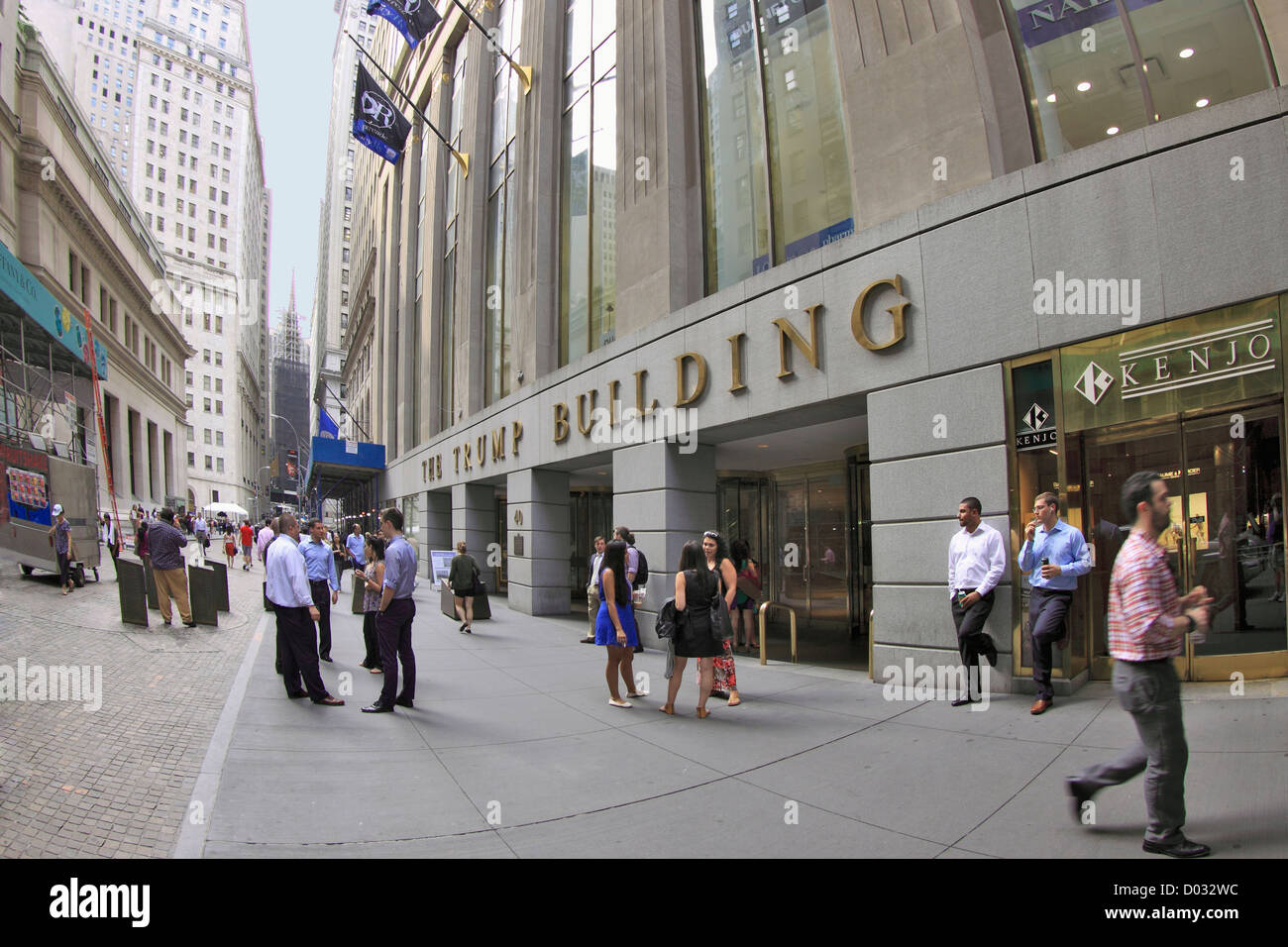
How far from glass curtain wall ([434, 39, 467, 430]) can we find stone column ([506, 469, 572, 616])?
30.7ft

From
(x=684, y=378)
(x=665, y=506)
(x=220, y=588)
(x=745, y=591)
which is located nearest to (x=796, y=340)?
(x=684, y=378)

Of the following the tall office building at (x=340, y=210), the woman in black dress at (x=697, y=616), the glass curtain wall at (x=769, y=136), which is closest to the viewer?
the woman in black dress at (x=697, y=616)

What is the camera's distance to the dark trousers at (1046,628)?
525 centimetres

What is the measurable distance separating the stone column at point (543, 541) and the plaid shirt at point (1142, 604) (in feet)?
40.1

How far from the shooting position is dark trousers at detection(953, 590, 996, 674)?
5.77 metres

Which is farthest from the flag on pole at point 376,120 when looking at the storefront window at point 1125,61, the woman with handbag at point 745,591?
the storefront window at point 1125,61

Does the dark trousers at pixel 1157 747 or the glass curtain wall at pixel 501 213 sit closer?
the dark trousers at pixel 1157 747

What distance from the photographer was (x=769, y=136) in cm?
995

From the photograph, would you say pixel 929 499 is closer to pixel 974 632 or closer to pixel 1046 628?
pixel 974 632

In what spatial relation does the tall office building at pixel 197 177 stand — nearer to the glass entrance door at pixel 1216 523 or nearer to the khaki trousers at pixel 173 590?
the khaki trousers at pixel 173 590

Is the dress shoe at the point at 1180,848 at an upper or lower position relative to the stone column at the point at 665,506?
lower

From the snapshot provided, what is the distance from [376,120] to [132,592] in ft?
57.8
